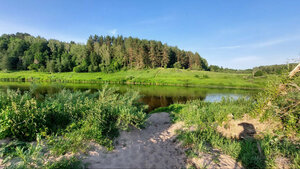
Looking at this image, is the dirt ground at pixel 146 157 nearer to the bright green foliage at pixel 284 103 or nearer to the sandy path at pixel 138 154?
the sandy path at pixel 138 154

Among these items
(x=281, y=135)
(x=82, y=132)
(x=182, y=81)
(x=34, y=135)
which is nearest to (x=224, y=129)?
(x=281, y=135)

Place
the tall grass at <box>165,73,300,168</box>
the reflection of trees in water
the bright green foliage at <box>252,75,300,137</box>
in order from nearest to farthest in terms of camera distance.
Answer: the tall grass at <box>165,73,300,168</box> → the bright green foliage at <box>252,75,300,137</box> → the reflection of trees in water

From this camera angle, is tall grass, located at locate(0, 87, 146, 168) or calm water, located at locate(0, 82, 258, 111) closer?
tall grass, located at locate(0, 87, 146, 168)

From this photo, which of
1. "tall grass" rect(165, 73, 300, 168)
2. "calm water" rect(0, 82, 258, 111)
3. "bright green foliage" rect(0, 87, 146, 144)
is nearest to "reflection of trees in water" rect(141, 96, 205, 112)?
"calm water" rect(0, 82, 258, 111)

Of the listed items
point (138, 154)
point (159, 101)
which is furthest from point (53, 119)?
point (159, 101)

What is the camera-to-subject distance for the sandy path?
→ 4270mm

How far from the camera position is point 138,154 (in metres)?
4.95

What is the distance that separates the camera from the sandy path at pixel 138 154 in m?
4.27

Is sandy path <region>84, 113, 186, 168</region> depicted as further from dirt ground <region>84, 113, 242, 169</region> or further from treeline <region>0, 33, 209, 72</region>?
treeline <region>0, 33, 209, 72</region>

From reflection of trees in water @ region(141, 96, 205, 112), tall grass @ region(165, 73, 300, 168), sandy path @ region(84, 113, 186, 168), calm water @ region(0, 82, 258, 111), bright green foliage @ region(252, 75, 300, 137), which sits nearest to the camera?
sandy path @ region(84, 113, 186, 168)

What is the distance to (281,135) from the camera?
595 centimetres

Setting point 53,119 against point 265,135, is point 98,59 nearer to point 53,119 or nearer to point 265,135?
point 53,119

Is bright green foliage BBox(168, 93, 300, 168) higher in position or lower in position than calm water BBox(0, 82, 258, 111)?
higher

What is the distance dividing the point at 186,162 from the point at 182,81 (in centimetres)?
5529
